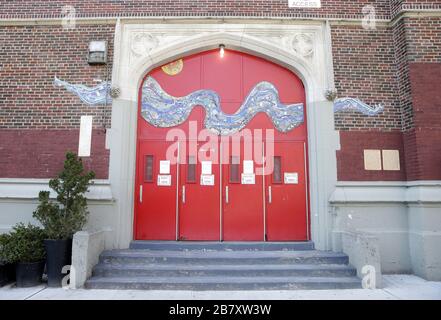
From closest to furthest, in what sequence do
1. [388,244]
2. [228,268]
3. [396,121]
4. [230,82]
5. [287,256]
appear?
[228,268], [287,256], [388,244], [396,121], [230,82]

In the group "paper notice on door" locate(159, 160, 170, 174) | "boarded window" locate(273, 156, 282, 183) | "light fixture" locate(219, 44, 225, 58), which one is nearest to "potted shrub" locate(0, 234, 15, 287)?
"paper notice on door" locate(159, 160, 170, 174)

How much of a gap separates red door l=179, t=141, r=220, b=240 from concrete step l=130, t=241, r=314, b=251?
315 mm

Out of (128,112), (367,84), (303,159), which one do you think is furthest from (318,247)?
(128,112)

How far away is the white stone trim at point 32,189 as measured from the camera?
21.3ft

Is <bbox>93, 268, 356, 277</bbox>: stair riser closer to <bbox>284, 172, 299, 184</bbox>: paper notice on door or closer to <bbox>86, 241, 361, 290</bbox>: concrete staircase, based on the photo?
<bbox>86, 241, 361, 290</bbox>: concrete staircase

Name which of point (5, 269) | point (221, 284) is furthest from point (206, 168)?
point (5, 269)

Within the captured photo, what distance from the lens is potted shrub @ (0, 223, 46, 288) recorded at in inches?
211

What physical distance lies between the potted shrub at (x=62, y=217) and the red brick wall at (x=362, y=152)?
5.28 m

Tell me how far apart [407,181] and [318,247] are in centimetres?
237

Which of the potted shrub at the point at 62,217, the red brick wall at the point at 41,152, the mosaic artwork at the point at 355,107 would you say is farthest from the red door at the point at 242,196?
the potted shrub at the point at 62,217

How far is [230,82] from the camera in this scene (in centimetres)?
738

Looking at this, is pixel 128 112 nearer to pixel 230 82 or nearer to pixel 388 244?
pixel 230 82

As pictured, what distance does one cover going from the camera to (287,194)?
7.00m

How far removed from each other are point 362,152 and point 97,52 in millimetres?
6383
